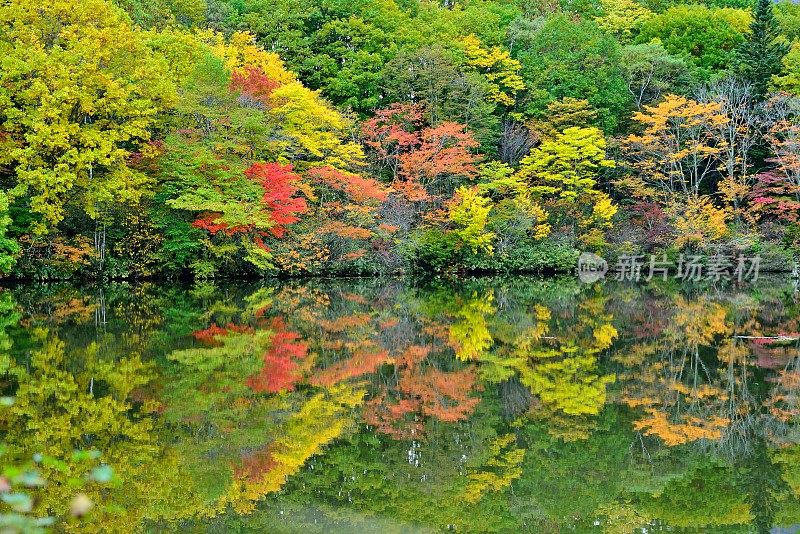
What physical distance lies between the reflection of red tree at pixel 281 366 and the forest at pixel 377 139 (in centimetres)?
1058

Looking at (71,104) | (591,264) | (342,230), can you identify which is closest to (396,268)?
(342,230)

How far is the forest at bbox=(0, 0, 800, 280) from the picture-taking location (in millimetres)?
21984

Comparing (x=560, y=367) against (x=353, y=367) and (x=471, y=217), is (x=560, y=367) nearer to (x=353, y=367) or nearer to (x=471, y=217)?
(x=353, y=367)

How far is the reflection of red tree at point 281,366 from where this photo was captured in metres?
8.98

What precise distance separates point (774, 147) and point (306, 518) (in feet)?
94.2

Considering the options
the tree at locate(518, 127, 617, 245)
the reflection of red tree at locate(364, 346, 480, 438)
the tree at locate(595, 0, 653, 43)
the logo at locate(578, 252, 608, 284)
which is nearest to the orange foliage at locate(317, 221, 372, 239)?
the tree at locate(518, 127, 617, 245)

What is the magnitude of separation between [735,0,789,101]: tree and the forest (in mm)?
84

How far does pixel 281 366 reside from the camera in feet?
33.1

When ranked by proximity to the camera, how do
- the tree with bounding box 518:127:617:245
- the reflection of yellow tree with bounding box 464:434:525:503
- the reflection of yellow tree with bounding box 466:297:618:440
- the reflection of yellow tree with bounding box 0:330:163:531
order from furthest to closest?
the tree with bounding box 518:127:617:245, the reflection of yellow tree with bounding box 466:297:618:440, the reflection of yellow tree with bounding box 464:434:525:503, the reflection of yellow tree with bounding box 0:330:163:531

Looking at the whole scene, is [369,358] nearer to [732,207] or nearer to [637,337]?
[637,337]

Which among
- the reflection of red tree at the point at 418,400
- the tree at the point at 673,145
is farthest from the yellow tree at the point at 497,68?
the reflection of red tree at the point at 418,400

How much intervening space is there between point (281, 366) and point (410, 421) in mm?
2872

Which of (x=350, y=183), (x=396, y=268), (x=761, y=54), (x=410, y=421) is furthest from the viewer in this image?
(x=761, y=54)

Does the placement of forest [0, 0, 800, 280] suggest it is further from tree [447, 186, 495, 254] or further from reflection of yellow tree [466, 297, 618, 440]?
reflection of yellow tree [466, 297, 618, 440]
